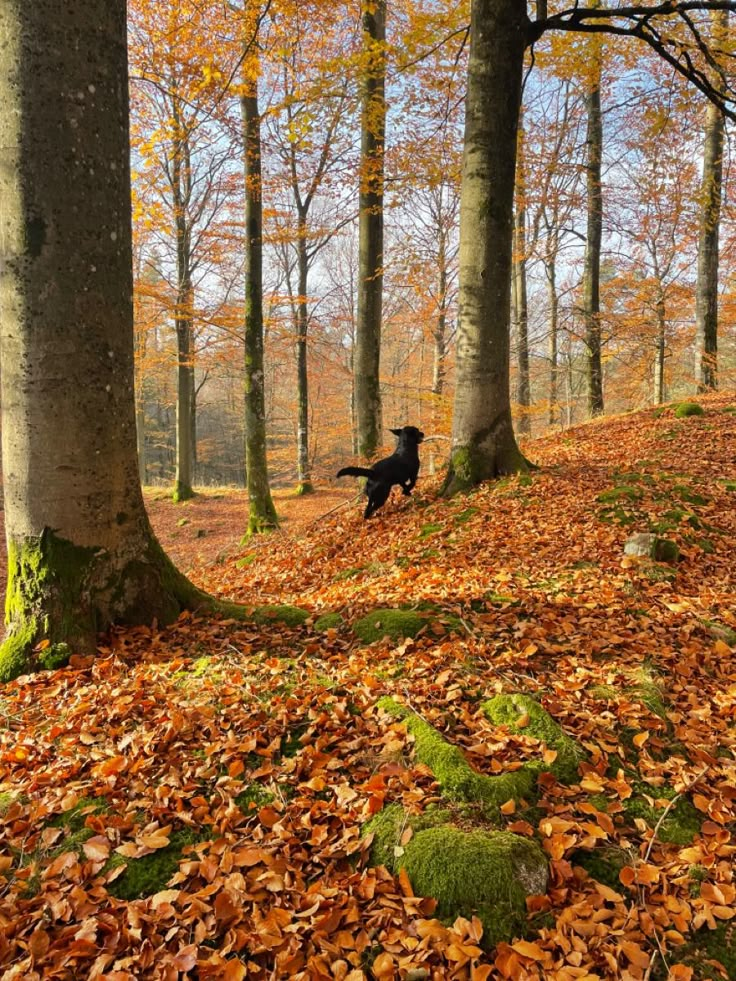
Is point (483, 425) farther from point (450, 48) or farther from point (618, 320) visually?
point (618, 320)

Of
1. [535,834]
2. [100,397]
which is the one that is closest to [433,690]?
[535,834]

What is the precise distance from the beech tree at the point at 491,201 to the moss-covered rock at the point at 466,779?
4839 millimetres

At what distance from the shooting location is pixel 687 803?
2791mm

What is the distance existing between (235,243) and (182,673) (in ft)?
59.6

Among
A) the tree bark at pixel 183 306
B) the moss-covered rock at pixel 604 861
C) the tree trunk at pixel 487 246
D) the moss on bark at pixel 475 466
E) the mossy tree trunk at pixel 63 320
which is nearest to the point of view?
the moss-covered rock at pixel 604 861

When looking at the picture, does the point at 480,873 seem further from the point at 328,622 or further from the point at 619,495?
the point at 619,495

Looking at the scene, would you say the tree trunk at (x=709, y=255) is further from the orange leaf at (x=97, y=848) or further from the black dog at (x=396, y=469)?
the orange leaf at (x=97, y=848)

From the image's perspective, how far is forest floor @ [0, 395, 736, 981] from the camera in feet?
6.79

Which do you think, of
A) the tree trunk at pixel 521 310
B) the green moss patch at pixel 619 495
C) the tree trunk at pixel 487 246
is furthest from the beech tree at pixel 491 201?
the tree trunk at pixel 521 310

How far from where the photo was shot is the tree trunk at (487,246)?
270 inches

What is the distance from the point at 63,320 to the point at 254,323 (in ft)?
29.6

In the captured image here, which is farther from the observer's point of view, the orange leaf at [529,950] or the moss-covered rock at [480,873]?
the moss-covered rock at [480,873]

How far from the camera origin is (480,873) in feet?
7.45

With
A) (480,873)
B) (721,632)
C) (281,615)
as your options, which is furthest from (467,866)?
(721,632)
